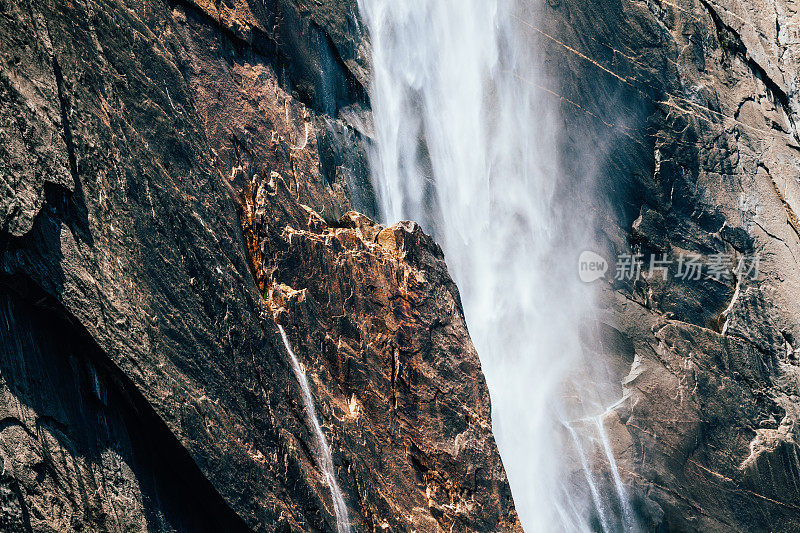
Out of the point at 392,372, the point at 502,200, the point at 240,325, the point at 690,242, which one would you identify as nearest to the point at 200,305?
the point at 240,325

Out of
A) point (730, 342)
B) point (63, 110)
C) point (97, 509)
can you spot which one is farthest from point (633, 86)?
point (97, 509)

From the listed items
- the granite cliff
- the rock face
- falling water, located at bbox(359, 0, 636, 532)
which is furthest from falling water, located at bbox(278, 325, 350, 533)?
the rock face

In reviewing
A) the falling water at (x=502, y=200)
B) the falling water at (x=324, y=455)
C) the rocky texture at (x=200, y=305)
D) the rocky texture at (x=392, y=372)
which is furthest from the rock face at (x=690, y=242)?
the falling water at (x=324, y=455)

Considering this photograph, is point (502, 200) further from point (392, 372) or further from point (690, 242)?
point (392, 372)

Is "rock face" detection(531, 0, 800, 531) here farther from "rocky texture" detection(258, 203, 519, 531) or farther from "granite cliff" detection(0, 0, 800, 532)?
"rocky texture" detection(258, 203, 519, 531)

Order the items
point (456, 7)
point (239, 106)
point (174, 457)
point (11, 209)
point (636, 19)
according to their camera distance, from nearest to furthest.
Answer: point (11, 209), point (174, 457), point (239, 106), point (456, 7), point (636, 19)

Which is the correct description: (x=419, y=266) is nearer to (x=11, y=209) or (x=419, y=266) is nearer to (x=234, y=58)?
(x=234, y=58)
